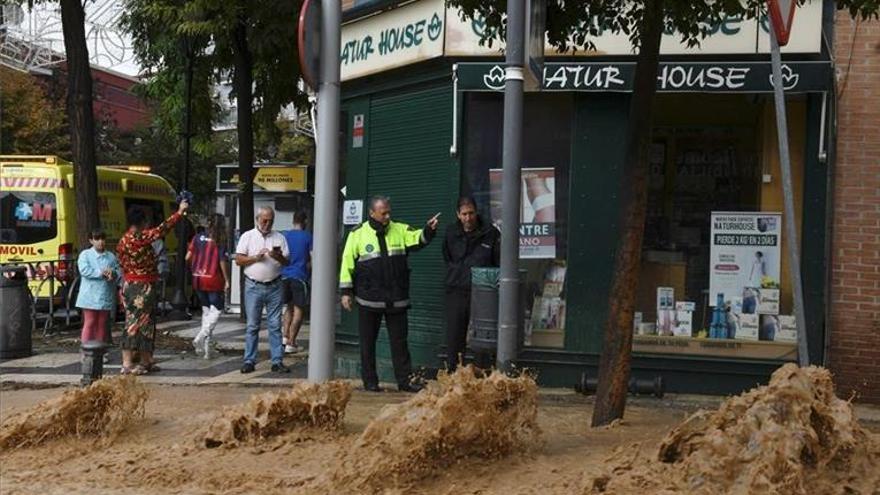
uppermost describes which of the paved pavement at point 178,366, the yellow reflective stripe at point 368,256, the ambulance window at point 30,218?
the ambulance window at point 30,218

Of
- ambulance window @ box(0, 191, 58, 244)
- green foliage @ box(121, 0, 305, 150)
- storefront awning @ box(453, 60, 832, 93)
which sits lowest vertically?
ambulance window @ box(0, 191, 58, 244)

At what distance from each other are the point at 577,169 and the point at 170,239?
45.9 ft

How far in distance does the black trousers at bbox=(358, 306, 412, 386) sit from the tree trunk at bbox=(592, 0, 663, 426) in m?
3.02

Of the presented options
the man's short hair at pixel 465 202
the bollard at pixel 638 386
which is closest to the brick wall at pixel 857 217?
the bollard at pixel 638 386

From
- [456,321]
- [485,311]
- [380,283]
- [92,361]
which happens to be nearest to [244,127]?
[380,283]

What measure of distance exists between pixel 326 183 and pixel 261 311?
4.29 metres

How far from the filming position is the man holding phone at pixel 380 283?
9.21 meters

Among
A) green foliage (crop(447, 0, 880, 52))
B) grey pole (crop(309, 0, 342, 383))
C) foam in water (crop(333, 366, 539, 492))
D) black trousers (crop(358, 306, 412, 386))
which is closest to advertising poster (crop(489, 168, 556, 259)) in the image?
black trousers (crop(358, 306, 412, 386))

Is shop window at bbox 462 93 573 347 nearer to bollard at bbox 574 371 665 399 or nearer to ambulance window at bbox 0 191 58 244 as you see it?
bollard at bbox 574 371 665 399

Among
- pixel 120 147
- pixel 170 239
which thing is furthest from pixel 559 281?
pixel 120 147

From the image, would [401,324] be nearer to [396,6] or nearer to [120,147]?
[396,6]

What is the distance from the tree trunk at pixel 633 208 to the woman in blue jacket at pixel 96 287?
635 cm

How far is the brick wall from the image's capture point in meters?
8.77

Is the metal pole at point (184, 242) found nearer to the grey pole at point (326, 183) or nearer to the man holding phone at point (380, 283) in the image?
the man holding phone at point (380, 283)
